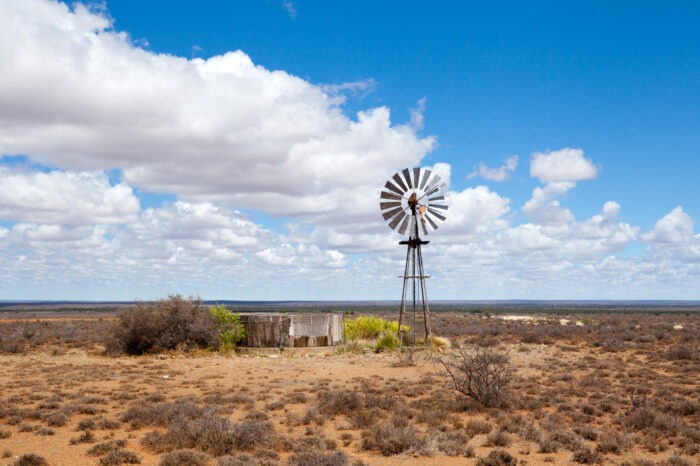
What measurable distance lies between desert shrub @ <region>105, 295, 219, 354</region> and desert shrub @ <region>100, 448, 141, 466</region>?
1516 centimetres

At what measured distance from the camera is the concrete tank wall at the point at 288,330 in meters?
25.4

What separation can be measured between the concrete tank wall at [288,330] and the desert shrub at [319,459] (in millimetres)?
15208

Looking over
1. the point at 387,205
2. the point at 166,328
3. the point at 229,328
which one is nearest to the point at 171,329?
the point at 166,328

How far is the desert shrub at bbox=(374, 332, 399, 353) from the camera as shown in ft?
89.2

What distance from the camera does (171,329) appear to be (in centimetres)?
2547

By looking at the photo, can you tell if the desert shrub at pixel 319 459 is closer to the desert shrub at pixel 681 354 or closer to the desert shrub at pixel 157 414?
the desert shrub at pixel 157 414

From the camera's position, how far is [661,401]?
50.8 ft

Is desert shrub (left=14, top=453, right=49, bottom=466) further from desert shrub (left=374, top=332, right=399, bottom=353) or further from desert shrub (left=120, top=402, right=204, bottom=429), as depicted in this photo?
desert shrub (left=374, top=332, right=399, bottom=353)

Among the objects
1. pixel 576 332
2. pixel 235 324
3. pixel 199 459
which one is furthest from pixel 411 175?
pixel 576 332

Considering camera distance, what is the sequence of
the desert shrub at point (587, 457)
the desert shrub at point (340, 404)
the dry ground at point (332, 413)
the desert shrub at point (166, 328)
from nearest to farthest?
the desert shrub at point (587, 457)
the dry ground at point (332, 413)
the desert shrub at point (340, 404)
the desert shrub at point (166, 328)

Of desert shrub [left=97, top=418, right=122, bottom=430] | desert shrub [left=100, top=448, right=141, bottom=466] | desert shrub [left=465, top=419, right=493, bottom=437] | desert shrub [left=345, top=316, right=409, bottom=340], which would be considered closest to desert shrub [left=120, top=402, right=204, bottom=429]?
desert shrub [left=97, top=418, right=122, bottom=430]

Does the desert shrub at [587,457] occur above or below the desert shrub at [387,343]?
below

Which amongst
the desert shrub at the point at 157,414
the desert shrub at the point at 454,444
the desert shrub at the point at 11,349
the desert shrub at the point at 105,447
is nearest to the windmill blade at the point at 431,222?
the desert shrub at the point at 454,444

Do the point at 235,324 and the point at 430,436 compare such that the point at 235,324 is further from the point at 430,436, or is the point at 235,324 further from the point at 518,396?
the point at 430,436
